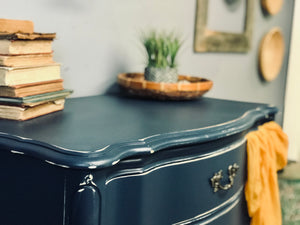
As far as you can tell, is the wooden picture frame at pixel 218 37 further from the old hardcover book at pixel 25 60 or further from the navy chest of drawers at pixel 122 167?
the old hardcover book at pixel 25 60

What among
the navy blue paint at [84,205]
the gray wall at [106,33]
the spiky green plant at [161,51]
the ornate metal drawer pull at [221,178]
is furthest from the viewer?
the spiky green plant at [161,51]

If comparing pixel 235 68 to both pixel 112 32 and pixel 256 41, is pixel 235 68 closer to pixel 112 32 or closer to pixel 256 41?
pixel 256 41

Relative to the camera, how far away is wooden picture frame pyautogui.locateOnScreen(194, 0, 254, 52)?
219cm

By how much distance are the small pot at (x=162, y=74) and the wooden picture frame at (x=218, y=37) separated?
2.34ft

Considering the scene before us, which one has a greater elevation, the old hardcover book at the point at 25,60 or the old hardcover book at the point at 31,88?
the old hardcover book at the point at 25,60

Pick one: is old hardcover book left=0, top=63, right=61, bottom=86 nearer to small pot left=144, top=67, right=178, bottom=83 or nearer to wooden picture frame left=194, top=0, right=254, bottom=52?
small pot left=144, top=67, right=178, bottom=83

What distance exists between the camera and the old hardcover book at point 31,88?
1.01 meters

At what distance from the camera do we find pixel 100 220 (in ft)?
2.76

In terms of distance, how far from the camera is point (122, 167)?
90cm

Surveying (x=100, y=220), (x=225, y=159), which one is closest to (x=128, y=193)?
(x=100, y=220)

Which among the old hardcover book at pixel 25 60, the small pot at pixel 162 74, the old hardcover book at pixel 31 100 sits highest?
the old hardcover book at pixel 25 60

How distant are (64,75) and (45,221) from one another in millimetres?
771

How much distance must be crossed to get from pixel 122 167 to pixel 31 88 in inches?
14.0

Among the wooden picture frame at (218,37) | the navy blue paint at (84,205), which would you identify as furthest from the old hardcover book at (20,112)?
the wooden picture frame at (218,37)
